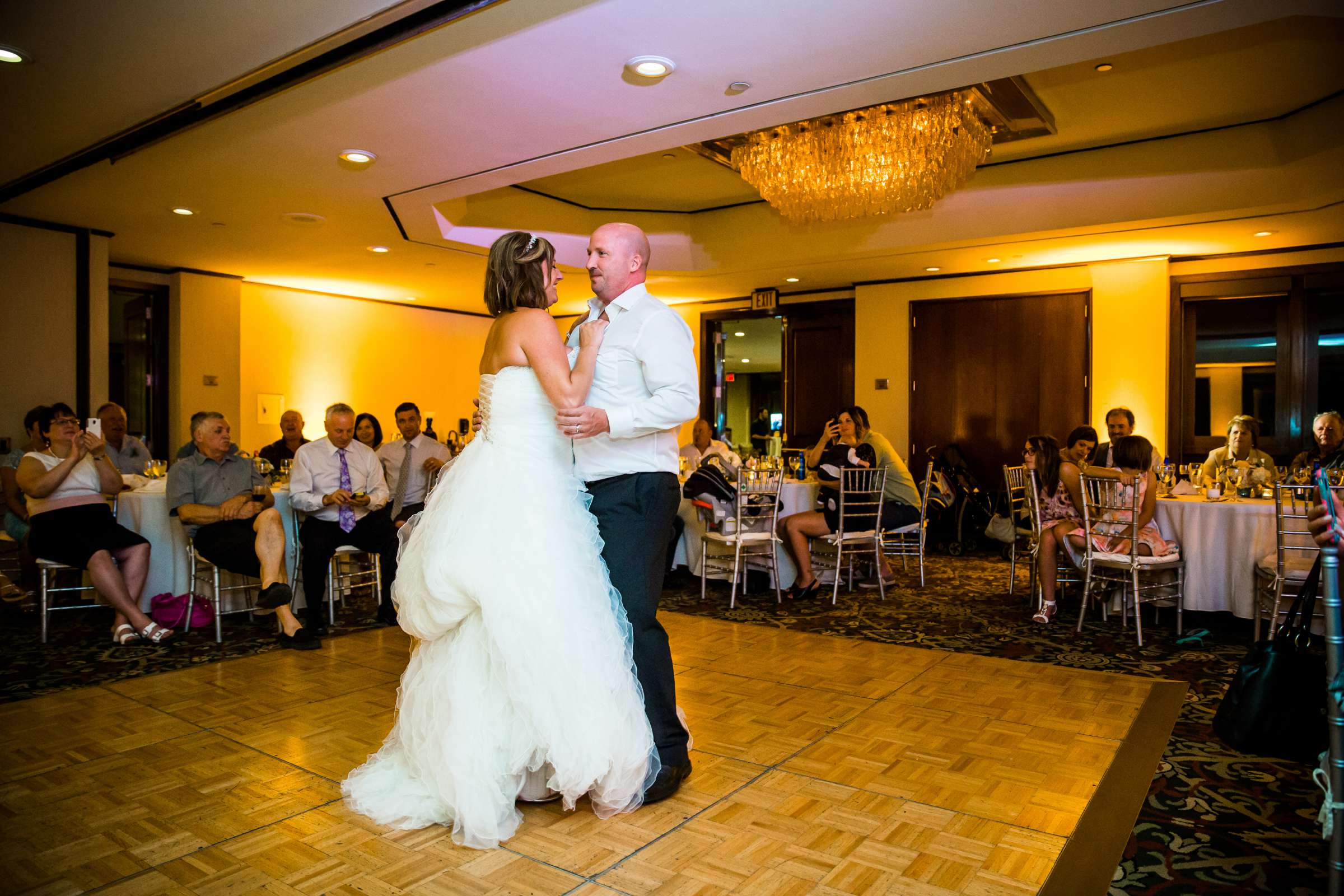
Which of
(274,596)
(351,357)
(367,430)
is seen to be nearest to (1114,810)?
(274,596)

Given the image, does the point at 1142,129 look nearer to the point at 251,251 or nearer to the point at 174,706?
the point at 174,706

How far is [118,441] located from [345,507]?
290cm

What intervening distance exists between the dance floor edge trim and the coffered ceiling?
9.61ft

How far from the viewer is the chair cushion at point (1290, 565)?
4.45 meters

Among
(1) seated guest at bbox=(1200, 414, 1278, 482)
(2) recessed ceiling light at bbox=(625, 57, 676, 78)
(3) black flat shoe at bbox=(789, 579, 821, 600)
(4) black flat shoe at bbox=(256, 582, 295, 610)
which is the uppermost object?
(2) recessed ceiling light at bbox=(625, 57, 676, 78)

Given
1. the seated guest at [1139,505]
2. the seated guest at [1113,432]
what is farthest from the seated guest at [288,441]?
the seated guest at [1113,432]

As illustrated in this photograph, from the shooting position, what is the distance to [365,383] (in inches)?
449

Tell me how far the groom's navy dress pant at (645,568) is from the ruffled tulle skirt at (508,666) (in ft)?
0.19

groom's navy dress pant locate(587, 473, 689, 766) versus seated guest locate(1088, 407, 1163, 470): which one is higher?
seated guest locate(1088, 407, 1163, 470)

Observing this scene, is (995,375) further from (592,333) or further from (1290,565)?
(592,333)

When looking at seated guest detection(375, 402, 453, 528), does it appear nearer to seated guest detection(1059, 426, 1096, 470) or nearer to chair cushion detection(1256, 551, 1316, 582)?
seated guest detection(1059, 426, 1096, 470)

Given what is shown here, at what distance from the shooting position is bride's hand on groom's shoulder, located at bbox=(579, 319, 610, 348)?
2.59 m

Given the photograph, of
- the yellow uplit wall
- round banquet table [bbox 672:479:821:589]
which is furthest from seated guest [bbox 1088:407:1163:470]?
the yellow uplit wall

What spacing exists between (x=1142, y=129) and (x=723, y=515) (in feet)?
14.5
